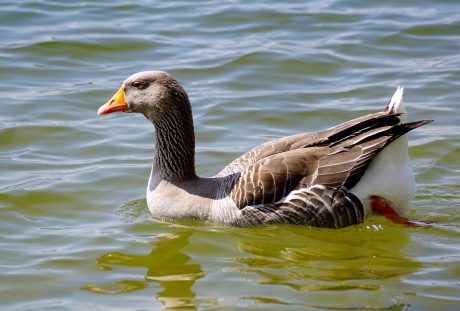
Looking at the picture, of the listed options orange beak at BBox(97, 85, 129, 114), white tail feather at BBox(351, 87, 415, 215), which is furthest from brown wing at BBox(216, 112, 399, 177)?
orange beak at BBox(97, 85, 129, 114)

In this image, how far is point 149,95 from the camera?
8.77 metres

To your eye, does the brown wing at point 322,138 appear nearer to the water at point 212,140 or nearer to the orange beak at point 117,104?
the water at point 212,140

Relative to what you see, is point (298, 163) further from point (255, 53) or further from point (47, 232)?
point (255, 53)

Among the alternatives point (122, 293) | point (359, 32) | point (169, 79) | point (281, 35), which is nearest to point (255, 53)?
point (281, 35)

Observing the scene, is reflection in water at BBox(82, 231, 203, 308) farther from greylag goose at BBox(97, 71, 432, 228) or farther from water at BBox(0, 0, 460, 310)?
greylag goose at BBox(97, 71, 432, 228)

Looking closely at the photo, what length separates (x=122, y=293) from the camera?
23.2 ft

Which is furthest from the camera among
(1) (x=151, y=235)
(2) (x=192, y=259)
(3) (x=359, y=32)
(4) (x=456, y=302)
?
(3) (x=359, y=32)

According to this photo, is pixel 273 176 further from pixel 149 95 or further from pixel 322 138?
pixel 149 95

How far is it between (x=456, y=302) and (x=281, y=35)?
8899 millimetres

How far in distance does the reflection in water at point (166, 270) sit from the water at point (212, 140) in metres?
0.02

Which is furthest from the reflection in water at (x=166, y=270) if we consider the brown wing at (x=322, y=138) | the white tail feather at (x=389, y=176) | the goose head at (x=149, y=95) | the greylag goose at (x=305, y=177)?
the white tail feather at (x=389, y=176)

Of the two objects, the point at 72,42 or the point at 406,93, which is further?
the point at 72,42

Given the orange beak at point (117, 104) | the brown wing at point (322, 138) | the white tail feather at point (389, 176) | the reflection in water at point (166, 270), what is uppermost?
the orange beak at point (117, 104)

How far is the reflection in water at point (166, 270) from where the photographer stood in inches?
278
